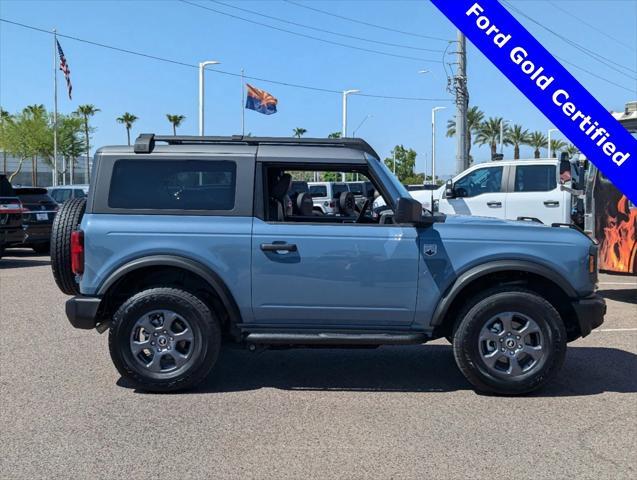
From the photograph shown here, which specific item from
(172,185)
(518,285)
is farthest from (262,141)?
(518,285)

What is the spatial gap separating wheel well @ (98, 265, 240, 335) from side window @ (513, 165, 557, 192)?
8.81 m

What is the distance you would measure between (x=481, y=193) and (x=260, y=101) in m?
25.4

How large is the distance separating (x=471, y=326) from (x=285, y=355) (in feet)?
7.02

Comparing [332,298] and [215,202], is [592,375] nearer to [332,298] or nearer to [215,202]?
[332,298]

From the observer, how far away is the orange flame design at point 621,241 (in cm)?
902

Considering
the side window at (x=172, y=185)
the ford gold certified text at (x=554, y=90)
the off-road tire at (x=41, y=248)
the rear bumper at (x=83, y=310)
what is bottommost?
the off-road tire at (x=41, y=248)

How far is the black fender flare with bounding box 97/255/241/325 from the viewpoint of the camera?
5.07m

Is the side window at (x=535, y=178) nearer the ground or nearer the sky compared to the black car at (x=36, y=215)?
nearer the sky

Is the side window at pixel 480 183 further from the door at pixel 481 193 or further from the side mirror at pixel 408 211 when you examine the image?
the side mirror at pixel 408 211

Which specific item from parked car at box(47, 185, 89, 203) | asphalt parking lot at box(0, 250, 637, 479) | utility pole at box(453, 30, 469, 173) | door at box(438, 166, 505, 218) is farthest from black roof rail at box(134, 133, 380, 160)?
parked car at box(47, 185, 89, 203)

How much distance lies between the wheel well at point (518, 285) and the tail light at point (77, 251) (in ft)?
9.52

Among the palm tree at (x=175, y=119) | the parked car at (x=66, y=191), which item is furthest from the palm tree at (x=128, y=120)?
the parked car at (x=66, y=191)

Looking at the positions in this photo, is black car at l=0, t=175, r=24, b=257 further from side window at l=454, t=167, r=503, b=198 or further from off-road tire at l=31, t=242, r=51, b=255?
side window at l=454, t=167, r=503, b=198

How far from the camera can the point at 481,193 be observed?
13062mm
